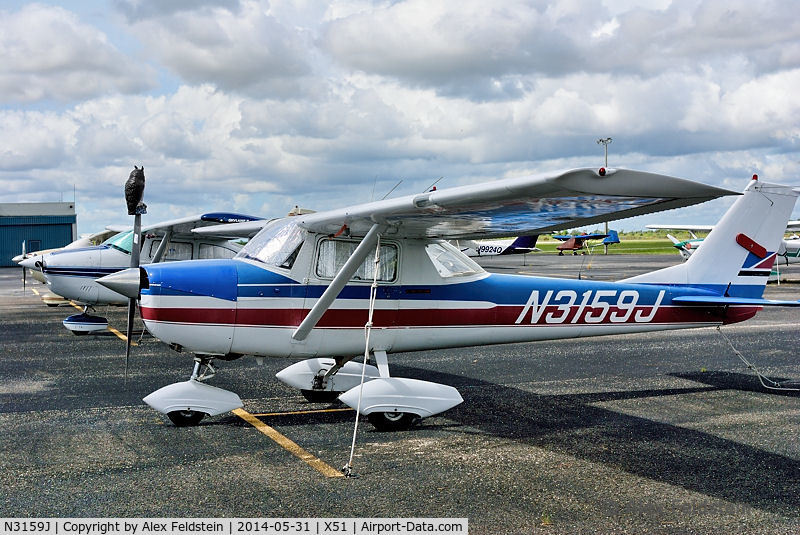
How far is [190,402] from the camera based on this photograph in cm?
723

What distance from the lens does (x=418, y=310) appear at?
316 inches

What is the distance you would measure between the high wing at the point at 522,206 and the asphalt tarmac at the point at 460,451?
6.93ft

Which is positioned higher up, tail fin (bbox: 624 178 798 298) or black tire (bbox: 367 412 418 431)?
tail fin (bbox: 624 178 798 298)

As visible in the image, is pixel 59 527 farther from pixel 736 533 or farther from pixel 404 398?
pixel 736 533

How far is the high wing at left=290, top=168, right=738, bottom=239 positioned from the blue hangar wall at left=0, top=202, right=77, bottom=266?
52.6 metres

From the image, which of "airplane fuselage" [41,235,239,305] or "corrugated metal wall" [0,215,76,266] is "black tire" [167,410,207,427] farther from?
"corrugated metal wall" [0,215,76,266]

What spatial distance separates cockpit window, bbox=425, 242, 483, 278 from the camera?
325 inches

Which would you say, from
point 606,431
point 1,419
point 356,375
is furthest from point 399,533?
point 1,419

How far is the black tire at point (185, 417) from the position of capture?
23.8 feet

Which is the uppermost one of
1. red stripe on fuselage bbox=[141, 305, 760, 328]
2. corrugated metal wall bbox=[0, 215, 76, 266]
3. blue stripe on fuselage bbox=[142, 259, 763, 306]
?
blue stripe on fuselage bbox=[142, 259, 763, 306]

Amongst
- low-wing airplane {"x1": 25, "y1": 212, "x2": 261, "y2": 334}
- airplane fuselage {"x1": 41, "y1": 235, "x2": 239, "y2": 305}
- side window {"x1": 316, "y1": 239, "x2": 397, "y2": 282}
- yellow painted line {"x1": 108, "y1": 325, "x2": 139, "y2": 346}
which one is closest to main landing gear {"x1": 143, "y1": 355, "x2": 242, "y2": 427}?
side window {"x1": 316, "y1": 239, "x2": 397, "y2": 282}

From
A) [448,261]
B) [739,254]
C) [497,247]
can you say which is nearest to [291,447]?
[448,261]

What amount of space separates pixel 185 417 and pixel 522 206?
409 centimetres

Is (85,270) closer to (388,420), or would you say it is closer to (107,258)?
(107,258)
